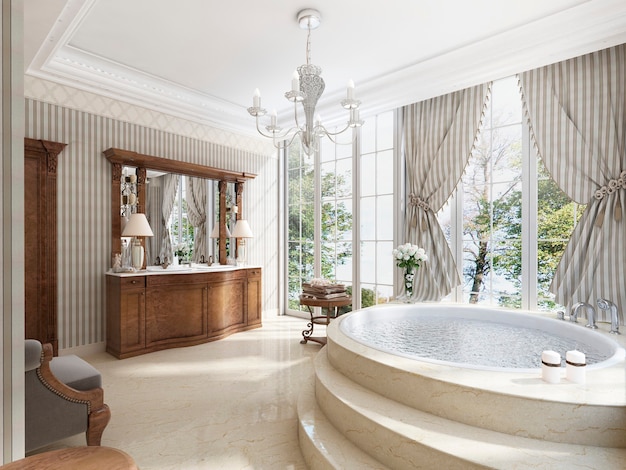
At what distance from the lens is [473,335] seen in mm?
3047

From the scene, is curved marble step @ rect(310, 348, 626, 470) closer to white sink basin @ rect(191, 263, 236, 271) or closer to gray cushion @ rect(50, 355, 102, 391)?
gray cushion @ rect(50, 355, 102, 391)

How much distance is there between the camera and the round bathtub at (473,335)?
244 centimetres

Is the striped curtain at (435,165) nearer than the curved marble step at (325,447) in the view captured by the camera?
No

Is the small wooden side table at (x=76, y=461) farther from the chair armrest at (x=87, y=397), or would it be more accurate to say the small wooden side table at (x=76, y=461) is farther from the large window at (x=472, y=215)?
the large window at (x=472, y=215)

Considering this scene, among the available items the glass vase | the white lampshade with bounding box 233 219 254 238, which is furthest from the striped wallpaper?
the glass vase

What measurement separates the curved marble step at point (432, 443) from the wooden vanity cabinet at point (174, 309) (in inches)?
97.5

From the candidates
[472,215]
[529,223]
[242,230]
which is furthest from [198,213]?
[529,223]

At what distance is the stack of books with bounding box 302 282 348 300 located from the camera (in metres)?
3.96

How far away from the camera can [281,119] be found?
5121mm

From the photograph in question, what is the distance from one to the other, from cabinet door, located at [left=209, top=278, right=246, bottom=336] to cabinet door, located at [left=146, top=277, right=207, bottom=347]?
10 cm

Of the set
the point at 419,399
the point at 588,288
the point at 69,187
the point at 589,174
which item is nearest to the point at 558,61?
the point at 589,174

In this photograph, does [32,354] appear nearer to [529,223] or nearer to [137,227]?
[137,227]

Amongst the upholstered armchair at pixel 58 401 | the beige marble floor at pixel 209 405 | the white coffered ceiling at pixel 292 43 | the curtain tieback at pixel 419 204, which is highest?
the white coffered ceiling at pixel 292 43

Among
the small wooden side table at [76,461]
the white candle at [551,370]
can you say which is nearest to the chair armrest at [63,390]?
the small wooden side table at [76,461]
